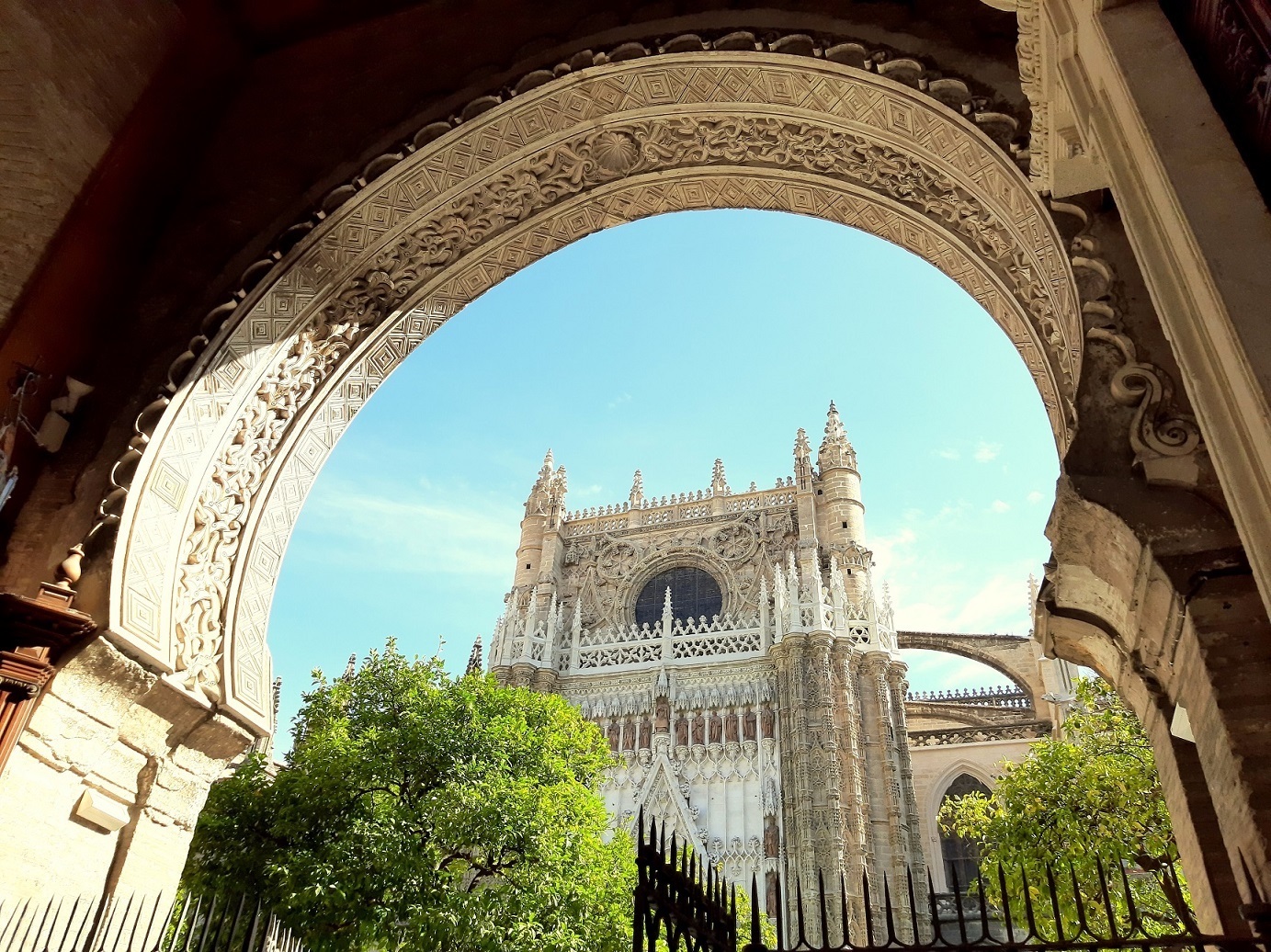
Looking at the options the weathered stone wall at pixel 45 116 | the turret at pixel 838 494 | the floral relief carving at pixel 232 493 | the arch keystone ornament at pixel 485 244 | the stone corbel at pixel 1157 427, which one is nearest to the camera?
the stone corbel at pixel 1157 427

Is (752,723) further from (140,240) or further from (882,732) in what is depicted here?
(140,240)

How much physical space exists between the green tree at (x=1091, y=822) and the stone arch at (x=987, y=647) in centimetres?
1782

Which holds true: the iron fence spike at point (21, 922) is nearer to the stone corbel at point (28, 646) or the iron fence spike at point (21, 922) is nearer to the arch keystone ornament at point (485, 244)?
the stone corbel at point (28, 646)

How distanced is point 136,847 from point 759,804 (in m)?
18.5

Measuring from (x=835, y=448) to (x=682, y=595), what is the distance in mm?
6837

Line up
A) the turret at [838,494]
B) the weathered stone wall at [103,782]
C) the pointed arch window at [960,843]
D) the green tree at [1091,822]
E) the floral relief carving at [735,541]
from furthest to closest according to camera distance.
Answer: the floral relief carving at [735,541] → the turret at [838,494] → the pointed arch window at [960,843] → the green tree at [1091,822] → the weathered stone wall at [103,782]

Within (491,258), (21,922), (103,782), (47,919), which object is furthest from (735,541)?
(21,922)

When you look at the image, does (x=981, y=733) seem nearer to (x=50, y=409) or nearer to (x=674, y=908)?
(x=674, y=908)

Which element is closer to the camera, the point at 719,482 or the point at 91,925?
the point at 91,925

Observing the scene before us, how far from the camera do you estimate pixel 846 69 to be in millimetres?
4852

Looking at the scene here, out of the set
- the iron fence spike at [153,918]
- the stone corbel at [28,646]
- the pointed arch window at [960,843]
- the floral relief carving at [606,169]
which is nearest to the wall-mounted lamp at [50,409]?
the stone corbel at [28,646]

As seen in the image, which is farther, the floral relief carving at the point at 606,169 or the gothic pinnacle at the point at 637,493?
the gothic pinnacle at the point at 637,493

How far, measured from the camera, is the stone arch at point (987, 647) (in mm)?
28669

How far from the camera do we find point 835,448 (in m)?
28.7
